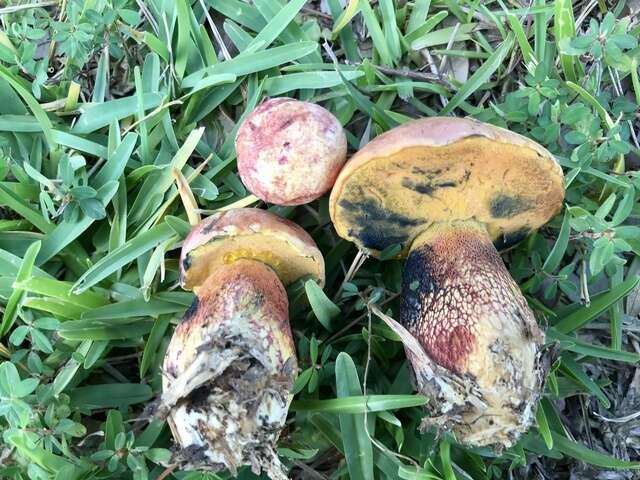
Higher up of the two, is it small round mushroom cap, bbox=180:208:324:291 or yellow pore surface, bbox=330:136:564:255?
yellow pore surface, bbox=330:136:564:255

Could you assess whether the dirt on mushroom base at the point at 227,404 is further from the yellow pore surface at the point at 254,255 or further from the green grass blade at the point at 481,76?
the green grass blade at the point at 481,76

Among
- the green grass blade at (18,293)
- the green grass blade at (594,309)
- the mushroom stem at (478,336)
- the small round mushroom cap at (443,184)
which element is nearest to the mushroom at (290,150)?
the small round mushroom cap at (443,184)

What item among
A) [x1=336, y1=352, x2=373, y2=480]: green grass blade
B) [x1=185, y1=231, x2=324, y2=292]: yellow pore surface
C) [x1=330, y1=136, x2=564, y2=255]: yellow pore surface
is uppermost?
[x1=330, y1=136, x2=564, y2=255]: yellow pore surface

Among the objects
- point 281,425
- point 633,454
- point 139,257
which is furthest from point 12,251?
point 633,454

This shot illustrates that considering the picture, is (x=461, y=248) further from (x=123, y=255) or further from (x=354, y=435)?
(x=123, y=255)

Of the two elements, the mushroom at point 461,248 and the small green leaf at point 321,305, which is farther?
the small green leaf at point 321,305

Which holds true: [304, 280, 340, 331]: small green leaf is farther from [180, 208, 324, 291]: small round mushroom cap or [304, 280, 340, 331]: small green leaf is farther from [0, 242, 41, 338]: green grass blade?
[0, 242, 41, 338]: green grass blade

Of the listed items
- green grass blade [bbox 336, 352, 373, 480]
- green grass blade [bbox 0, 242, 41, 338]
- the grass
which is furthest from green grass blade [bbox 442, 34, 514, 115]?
green grass blade [bbox 0, 242, 41, 338]

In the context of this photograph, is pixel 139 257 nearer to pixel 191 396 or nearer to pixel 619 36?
pixel 191 396
